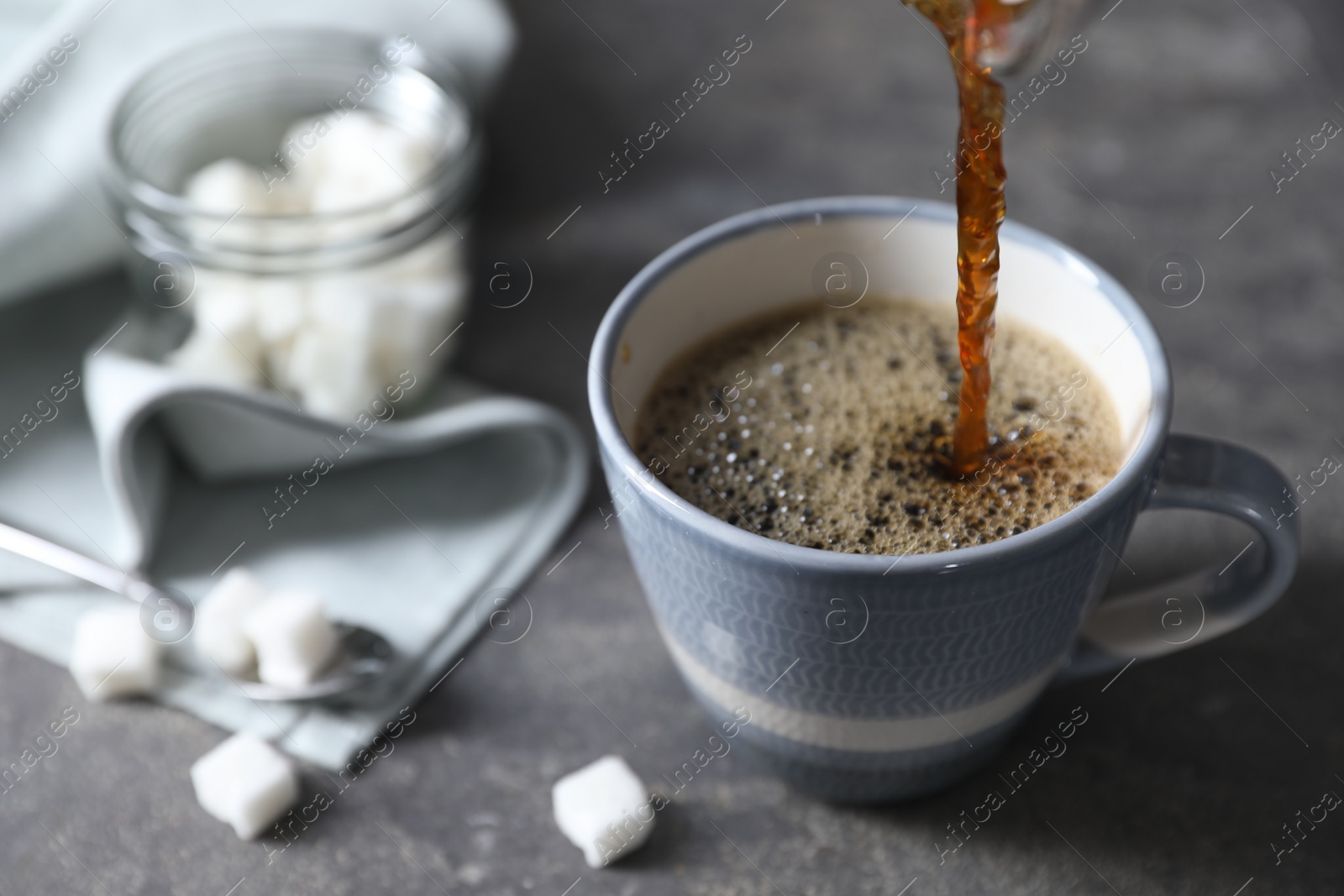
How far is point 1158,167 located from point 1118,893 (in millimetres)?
836

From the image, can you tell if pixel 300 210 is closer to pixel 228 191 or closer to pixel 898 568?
pixel 228 191

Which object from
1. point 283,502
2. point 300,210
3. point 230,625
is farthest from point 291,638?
point 300,210

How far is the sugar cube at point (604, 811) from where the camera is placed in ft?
2.47

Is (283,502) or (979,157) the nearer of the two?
(979,157)

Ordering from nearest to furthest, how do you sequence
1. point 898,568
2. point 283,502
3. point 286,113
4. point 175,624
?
point 898,568
point 175,624
point 283,502
point 286,113

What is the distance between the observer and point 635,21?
60.5 inches

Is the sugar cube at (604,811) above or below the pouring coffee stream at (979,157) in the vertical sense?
below

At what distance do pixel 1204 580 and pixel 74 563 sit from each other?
0.80 m

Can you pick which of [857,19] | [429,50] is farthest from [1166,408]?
[857,19]

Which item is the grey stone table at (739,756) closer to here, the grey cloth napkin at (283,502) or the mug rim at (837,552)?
the grey cloth napkin at (283,502)

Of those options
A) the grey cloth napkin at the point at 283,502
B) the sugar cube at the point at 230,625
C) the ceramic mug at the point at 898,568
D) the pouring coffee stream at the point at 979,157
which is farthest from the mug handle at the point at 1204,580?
the sugar cube at the point at 230,625

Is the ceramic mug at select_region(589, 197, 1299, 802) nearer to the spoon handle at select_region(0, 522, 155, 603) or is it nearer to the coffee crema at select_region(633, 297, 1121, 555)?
the coffee crema at select_region(633, 297, 1121, 555)

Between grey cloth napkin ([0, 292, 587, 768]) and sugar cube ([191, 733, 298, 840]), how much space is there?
0.14ft

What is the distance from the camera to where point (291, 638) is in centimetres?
83
